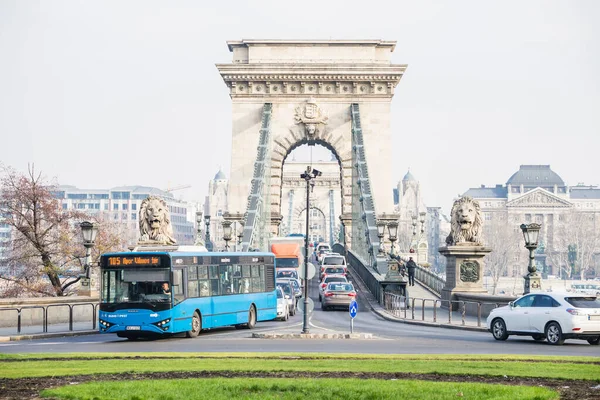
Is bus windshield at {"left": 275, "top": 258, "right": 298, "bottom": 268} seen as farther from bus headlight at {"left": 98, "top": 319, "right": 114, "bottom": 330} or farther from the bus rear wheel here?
bus headlight at {"left": 98, "top": 319, "right": 114, "bottom": 330}

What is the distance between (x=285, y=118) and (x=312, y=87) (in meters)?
3.40

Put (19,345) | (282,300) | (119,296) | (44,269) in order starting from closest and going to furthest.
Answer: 1. (19,345)
2. (119,296)
3. (282,300)
4. (44,269)

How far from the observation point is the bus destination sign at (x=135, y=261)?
108 feet

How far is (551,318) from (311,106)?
59307mm

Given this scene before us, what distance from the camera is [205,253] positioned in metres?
35.9

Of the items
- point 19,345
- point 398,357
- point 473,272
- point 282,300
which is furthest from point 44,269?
point 398,357

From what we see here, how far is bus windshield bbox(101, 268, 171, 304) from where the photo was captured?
32719mm

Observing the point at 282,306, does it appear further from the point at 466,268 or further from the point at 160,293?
the point at 160,293

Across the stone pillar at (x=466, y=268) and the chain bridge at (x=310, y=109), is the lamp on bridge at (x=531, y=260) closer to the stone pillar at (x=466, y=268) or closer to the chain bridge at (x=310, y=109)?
the stone pillar at (x=466, y=268)

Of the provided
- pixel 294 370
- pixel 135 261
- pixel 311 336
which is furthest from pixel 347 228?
pixel 294 370

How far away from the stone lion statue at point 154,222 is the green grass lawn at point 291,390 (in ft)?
102

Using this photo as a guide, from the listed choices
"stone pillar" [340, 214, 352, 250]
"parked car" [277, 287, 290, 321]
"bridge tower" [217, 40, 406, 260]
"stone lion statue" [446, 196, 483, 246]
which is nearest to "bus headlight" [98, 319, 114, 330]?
"parked car" [277, 287, 290, 321]

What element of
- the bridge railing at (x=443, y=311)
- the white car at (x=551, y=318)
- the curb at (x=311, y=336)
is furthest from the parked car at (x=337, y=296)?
the white car at (x=551, y=318)

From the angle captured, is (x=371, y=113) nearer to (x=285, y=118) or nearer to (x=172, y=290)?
(x=285, y=118)
